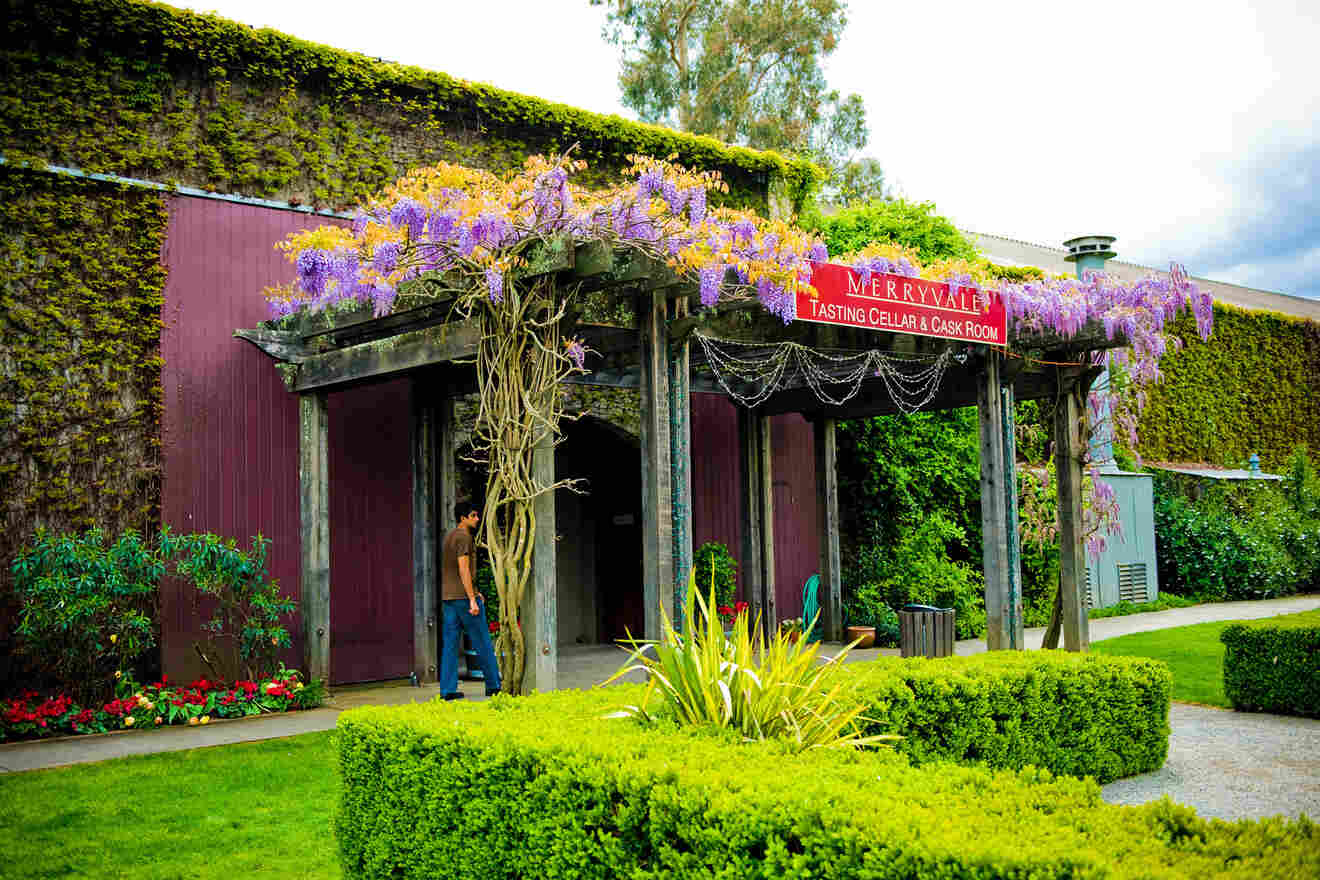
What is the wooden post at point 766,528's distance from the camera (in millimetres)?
12406

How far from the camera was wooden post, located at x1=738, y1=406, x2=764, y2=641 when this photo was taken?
12367 mm

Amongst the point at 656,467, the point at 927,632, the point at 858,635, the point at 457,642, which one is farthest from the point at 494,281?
A: the point at 858,635

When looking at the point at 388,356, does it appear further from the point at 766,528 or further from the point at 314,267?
the point at 766,528

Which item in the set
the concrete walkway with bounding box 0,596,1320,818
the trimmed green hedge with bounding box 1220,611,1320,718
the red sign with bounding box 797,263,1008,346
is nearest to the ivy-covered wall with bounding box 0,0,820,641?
the concrete walkway with bounding box 0,596,1320,818

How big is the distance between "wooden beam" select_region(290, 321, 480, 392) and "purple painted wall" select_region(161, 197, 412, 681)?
77 centimetres

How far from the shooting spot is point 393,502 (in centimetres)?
1056

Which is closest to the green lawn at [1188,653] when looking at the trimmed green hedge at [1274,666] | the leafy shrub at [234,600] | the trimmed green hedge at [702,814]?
the trimmed green hedge at [1274,666]

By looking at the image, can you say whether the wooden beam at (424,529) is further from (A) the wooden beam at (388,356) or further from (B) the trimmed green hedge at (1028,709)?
(B) the trimmed green hedge at (1028,709)

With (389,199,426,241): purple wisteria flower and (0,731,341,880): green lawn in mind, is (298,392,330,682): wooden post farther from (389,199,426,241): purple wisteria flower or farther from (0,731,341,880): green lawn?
(389,199,426,241): purple wisteria flower

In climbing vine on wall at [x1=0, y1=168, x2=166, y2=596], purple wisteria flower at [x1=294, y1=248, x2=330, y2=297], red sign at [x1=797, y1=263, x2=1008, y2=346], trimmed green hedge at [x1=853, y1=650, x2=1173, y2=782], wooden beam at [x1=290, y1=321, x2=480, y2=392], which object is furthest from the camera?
climbing vine on wall at [x1=0, y1=168, x2=166, y2=596]

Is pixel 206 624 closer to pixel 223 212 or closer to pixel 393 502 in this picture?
pixel 393 502

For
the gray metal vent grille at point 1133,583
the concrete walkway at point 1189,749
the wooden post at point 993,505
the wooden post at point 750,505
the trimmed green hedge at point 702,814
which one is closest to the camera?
the trimmed green hedge at point 702,814

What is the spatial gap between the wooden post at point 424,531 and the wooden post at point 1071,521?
5.85 meters

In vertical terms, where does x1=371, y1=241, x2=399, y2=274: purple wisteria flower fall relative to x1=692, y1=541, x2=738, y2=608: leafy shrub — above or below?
above
